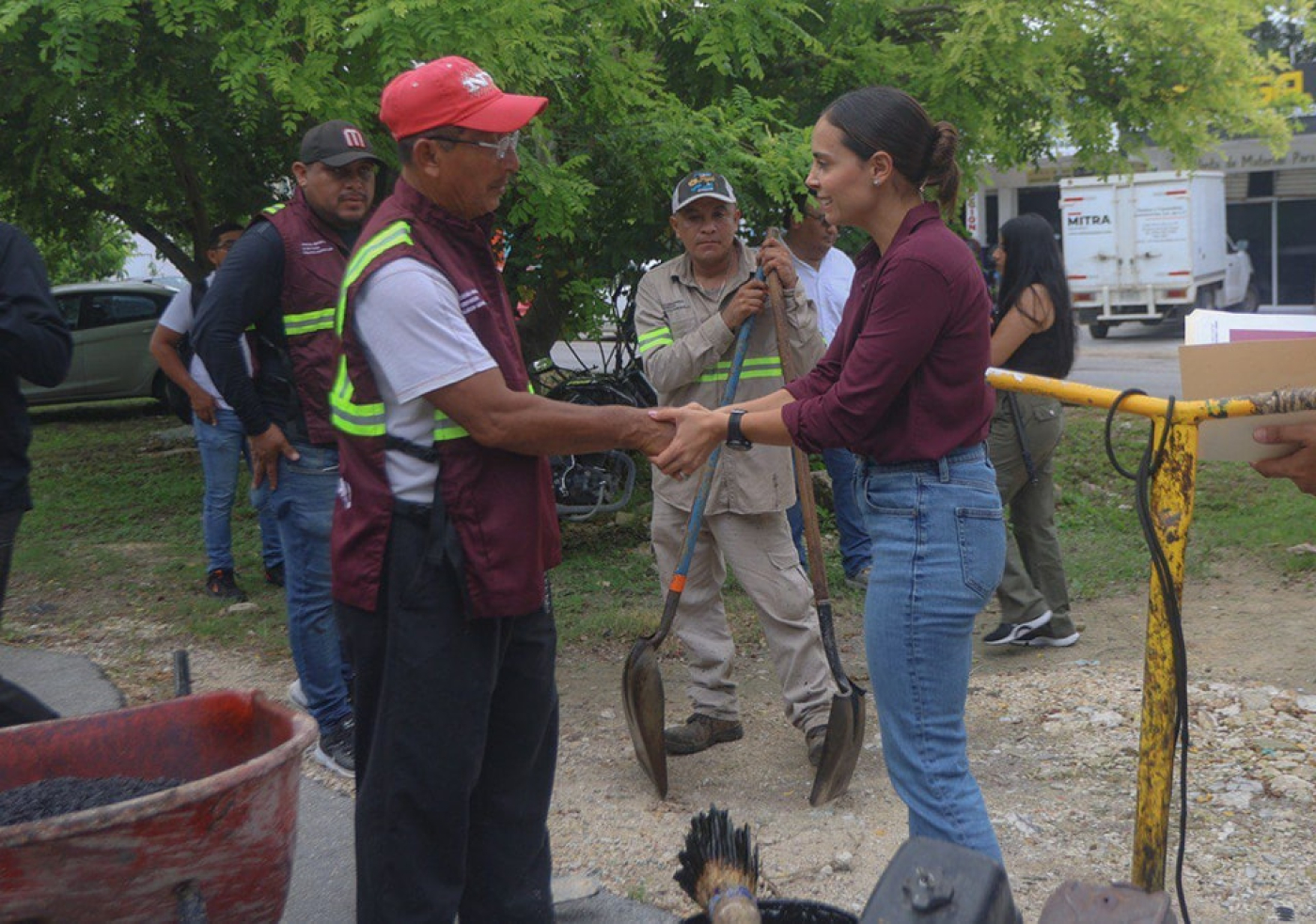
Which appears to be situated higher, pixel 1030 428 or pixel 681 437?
pixel 681 437

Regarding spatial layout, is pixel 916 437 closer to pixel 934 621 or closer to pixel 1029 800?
pixel 934 621

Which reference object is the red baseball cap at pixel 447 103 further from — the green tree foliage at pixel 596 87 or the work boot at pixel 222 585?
the work boot at pixel 222 585

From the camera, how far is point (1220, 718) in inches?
201

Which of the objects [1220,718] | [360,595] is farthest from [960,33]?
[360,595]

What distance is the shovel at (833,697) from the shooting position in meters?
4.45

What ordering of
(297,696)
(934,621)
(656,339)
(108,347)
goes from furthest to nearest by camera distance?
(108,347) < (297,696) < (656,339) < (934,621)

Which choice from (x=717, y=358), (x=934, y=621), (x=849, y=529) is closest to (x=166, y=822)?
(x=934, y=621)

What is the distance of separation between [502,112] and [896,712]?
1607mm

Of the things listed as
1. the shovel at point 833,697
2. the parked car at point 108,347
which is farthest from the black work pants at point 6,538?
the parked car at point 108,347

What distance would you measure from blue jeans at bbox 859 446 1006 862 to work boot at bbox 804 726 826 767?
63.2 inches

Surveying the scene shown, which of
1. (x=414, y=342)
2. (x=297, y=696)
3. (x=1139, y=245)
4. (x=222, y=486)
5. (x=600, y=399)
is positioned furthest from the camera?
(x=1139, y=245)

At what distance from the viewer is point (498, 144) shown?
120 inches

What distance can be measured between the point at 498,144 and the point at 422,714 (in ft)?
4.18

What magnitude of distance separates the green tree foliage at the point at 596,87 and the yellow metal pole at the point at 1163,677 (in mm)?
3571
